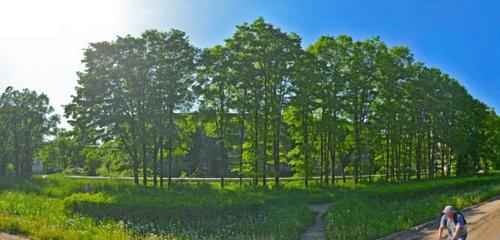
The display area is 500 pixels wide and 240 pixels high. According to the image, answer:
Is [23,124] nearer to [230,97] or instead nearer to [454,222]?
[230,97]

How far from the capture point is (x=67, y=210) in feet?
63.5

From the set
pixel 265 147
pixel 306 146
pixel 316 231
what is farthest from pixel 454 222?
pixel 265 147

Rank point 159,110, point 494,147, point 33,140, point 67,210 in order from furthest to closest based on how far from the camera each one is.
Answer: point 494,147 < point 33,140 < point 159,110 < point 67,210

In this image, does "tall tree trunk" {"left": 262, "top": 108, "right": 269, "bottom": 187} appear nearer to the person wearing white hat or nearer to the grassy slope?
the grassy slope

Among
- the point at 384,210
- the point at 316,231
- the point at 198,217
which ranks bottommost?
the point at 316,231

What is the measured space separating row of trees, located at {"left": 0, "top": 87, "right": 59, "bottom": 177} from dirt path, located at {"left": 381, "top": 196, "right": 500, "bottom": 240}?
125 ft

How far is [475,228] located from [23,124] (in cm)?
4139

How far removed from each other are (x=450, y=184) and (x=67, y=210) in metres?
25.8

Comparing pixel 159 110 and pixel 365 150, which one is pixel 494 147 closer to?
pixel 365 150

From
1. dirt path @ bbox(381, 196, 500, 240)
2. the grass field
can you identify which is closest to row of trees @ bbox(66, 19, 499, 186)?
the grass field

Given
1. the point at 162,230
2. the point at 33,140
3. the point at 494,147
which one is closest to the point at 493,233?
the point at 162,230

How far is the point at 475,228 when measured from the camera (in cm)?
1775

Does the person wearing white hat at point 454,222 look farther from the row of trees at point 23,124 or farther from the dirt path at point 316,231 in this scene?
the row of trees at point 23,124

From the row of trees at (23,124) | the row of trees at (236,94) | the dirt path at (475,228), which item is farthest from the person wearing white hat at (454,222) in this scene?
the row of trees at (23,124)
